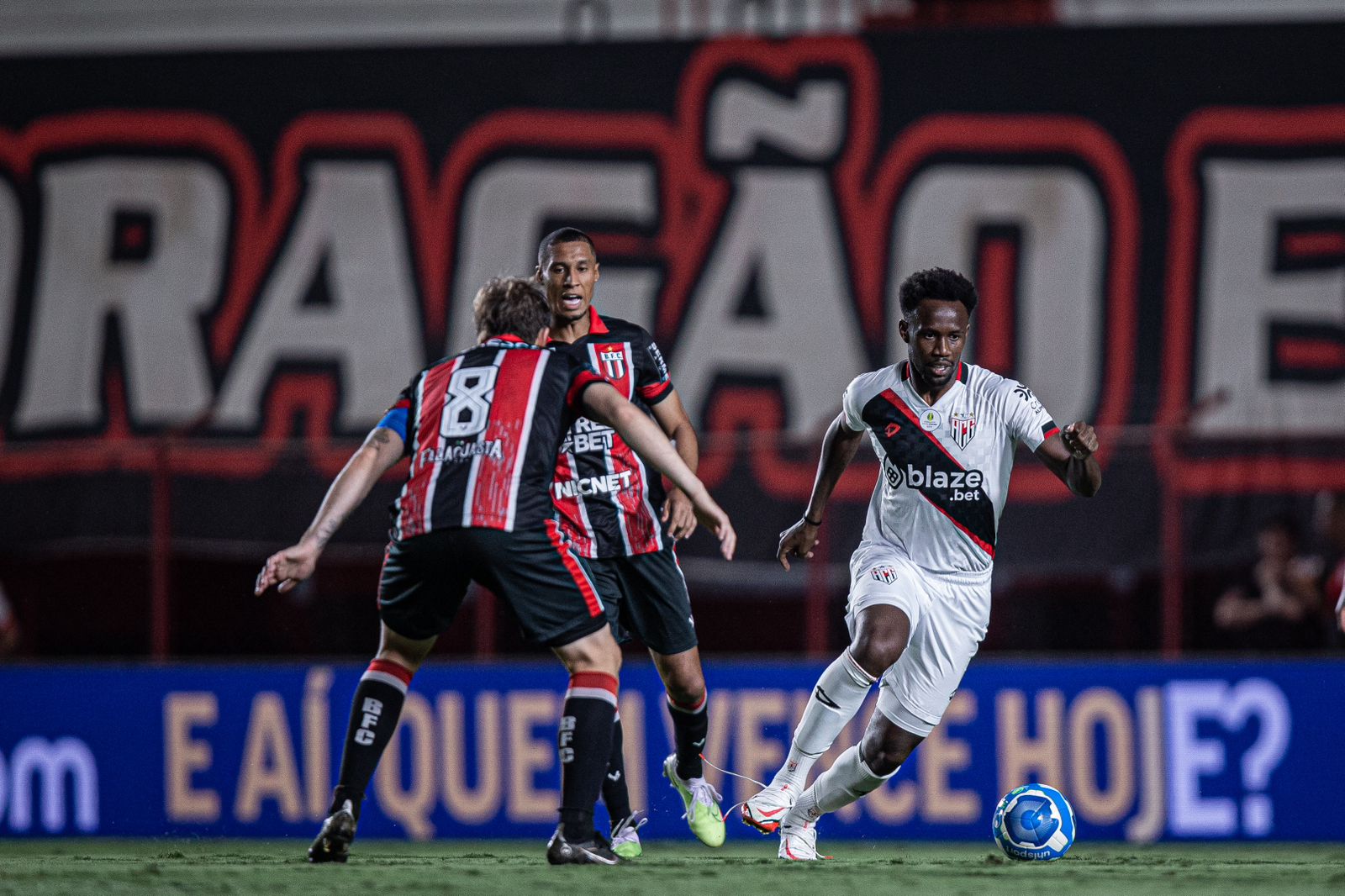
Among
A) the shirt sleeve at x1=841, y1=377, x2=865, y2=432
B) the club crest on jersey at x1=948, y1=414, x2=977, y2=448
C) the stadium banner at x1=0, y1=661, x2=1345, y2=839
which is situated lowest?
the stadium banner at x1=0, y1=661, x2=1345, y2=839

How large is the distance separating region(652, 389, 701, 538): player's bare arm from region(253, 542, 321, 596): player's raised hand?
1661 mm

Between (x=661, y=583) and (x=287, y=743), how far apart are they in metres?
3.97

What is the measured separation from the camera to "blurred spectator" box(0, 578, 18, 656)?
10836 mm

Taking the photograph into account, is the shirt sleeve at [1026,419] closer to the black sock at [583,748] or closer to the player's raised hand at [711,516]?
the player's raised hand at [711,516]

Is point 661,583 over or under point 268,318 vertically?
under

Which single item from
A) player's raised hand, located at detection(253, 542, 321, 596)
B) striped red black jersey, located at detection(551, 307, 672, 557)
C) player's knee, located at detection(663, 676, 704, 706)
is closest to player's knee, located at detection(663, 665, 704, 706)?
player's knee, located at detection(663, 676, 704, 706)

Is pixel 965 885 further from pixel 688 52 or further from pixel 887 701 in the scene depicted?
pixel 688 52

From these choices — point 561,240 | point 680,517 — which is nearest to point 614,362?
point 561,240

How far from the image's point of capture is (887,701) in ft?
20.9

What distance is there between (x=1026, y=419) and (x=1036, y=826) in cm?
147

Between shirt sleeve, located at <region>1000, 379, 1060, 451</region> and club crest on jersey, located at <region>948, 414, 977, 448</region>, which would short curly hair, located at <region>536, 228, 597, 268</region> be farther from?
shirt sleeve, located at <region>1000, 379, 1060, 451</region>

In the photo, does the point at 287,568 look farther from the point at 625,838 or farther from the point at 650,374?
the point at 625,838

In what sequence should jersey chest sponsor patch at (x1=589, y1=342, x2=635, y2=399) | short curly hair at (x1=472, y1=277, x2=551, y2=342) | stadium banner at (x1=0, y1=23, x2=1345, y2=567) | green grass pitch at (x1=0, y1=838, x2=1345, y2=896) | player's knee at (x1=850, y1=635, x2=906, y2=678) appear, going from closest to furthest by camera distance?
green grass pitch at (x1=0, y1=838, x2=1345, y2=896) < short curly hair at (x1=472, y1=277, x2=551, y2=342) < player's knee at (x1=850, y1=635, x2=906, y2=678) < jersey chest sponsor patch at (x1=589, y1=342, x2=635, y2=399) < stadium banner at (x1=0, y1=23, x2=1345, y2=567)

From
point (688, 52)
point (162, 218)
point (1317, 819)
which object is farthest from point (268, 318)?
point (1317, 819)
